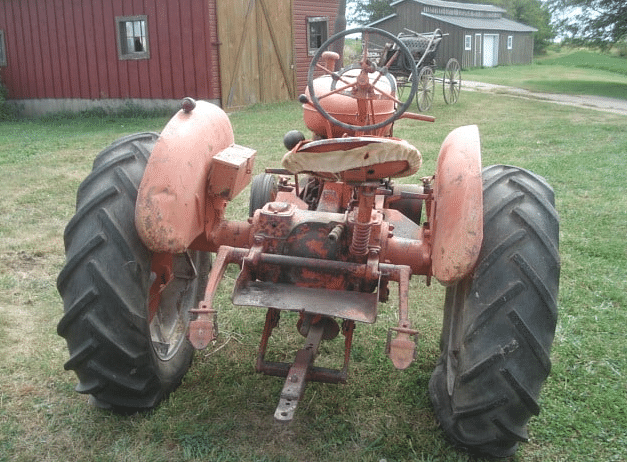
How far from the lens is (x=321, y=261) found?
2.64 m

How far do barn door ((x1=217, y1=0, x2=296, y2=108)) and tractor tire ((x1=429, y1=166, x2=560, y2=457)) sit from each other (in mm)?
13135

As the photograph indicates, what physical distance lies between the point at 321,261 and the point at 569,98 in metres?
17.7

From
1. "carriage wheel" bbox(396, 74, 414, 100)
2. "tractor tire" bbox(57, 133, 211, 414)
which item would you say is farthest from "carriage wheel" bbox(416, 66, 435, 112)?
"tractor tire" bbox(57, 133, 211, 414)

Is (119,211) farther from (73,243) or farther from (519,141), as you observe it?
(519,141)

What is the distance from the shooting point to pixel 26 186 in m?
7.45

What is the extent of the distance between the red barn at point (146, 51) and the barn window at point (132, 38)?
0.02m

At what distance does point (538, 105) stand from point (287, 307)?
15.1 meters

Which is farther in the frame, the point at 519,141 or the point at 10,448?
the point at 519,141

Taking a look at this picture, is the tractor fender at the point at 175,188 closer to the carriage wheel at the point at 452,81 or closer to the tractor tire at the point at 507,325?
the tractor tire at the point at 507,325

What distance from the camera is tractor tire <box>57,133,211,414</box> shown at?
248cm

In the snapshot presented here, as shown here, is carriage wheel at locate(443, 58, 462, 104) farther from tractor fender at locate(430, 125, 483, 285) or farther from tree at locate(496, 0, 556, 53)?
tree at locate(496, 0, 556, 53)

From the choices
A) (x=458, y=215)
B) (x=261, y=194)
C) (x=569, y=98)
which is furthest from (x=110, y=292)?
(x=569, y=98)

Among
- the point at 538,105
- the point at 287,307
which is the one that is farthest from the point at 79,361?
the point at 538,105

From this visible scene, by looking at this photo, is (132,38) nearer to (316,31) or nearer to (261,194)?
(316,31)
